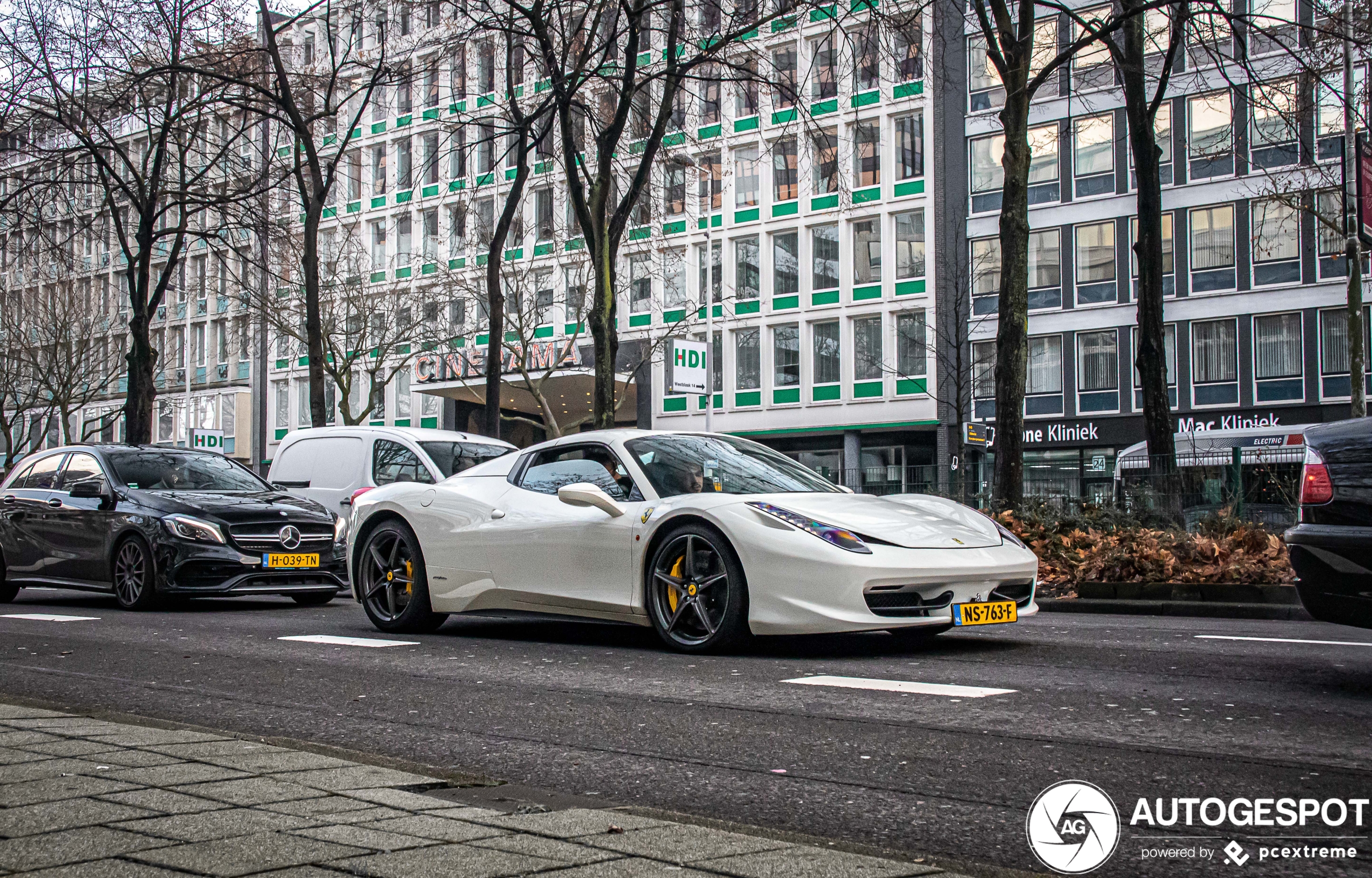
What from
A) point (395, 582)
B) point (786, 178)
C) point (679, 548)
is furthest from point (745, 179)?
point (679, 548)

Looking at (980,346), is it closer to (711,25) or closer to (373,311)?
(373,311)

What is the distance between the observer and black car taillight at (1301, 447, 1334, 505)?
581 cm

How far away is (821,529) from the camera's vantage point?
725 cm

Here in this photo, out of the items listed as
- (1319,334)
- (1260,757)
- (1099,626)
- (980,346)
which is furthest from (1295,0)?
(1260,757)

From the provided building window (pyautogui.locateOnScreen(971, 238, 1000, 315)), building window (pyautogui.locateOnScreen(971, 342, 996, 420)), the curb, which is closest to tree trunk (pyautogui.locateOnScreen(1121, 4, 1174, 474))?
the curb

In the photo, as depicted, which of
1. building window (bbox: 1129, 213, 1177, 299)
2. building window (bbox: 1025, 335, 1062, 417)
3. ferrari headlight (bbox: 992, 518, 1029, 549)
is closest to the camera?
ferrari headlight (bbox: 992, 518, 1029, 549)

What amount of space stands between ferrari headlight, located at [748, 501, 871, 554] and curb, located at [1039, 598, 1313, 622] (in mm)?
5218

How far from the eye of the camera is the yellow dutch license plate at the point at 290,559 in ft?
39.7

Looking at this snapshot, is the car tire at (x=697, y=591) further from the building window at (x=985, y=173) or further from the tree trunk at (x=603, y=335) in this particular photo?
the building window at (x=985, y=173)

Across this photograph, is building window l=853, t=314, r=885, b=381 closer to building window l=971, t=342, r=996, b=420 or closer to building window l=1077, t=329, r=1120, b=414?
building window l=971, t=342, r=996, b=420

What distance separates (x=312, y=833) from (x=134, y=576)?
9.84m

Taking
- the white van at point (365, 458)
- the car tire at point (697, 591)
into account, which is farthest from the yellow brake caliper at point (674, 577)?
the white van at point (365, 458)

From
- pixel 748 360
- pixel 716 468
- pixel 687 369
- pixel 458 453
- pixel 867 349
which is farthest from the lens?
pixel 748 360

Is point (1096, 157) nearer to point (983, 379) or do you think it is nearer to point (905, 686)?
point (983, 379)
